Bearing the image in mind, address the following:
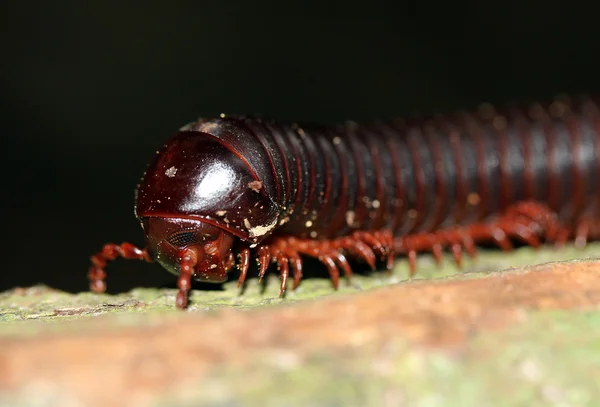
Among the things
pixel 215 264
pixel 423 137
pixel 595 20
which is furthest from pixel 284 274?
pixel 595 20

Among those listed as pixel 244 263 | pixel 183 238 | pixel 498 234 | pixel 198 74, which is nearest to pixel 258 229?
pixel 244 263

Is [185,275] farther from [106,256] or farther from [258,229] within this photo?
[106,256]

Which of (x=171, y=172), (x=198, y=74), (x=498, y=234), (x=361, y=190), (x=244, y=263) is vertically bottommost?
(x=498, y=234)

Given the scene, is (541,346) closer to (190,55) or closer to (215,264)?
(215,264)

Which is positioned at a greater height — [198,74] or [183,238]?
[198,74]

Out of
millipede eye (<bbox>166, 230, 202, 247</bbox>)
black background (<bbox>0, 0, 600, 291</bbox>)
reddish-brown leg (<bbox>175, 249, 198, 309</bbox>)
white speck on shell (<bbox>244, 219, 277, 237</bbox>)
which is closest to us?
reddish-brown leg (<bbox>175, 249, 198, 309</bbox>)

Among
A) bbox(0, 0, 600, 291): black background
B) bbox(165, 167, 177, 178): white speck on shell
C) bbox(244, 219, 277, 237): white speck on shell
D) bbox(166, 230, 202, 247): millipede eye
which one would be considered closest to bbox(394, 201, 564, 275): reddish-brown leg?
bbox(244, 219, 277, 237): white speck on shell

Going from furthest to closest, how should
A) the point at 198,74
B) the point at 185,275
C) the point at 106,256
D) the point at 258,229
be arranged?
the point at 198,74 < the point at 106,256 < the point at 258,229 < the point at 185,275

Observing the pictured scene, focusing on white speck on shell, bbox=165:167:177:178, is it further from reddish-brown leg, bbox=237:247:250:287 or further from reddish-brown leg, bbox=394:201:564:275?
reddish-brown leg, bbox=394:201:564:275
